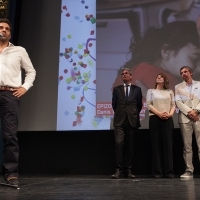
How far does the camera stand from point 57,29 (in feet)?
15.0

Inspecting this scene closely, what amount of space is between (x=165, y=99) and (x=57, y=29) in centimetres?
176

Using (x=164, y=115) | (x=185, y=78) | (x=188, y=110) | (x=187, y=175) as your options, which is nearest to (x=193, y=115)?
(x=188, y=110)

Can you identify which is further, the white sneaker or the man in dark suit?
the man in dark suit

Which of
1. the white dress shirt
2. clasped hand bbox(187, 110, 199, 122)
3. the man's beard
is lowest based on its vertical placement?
clasped hand bbox(187, 110, 199, 122)

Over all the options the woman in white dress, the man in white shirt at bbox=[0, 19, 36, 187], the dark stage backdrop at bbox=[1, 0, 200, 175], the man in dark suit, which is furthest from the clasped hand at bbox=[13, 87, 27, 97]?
the dark stage backdrop at bbox=[1, 0, 200, 175]

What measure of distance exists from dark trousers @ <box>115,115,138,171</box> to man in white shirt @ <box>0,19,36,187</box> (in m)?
1.53

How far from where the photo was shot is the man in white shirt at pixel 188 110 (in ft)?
12.2

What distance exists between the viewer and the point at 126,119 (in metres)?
3.78

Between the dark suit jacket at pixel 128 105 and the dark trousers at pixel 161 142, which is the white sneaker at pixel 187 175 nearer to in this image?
the dark trousers at pixel 161 142

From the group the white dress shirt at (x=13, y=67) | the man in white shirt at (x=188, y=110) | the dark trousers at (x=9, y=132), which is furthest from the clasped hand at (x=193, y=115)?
the dark trousers at (x=9, y=132)

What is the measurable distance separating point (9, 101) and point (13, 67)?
0.25 meters

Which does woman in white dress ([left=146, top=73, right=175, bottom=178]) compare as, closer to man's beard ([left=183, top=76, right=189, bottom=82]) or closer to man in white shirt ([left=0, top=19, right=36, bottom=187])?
man's beard ([left=183, top=76, right=189, bottom=82])

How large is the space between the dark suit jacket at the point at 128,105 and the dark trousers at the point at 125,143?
0.20ft

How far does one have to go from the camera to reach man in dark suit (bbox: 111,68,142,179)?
3721mm
